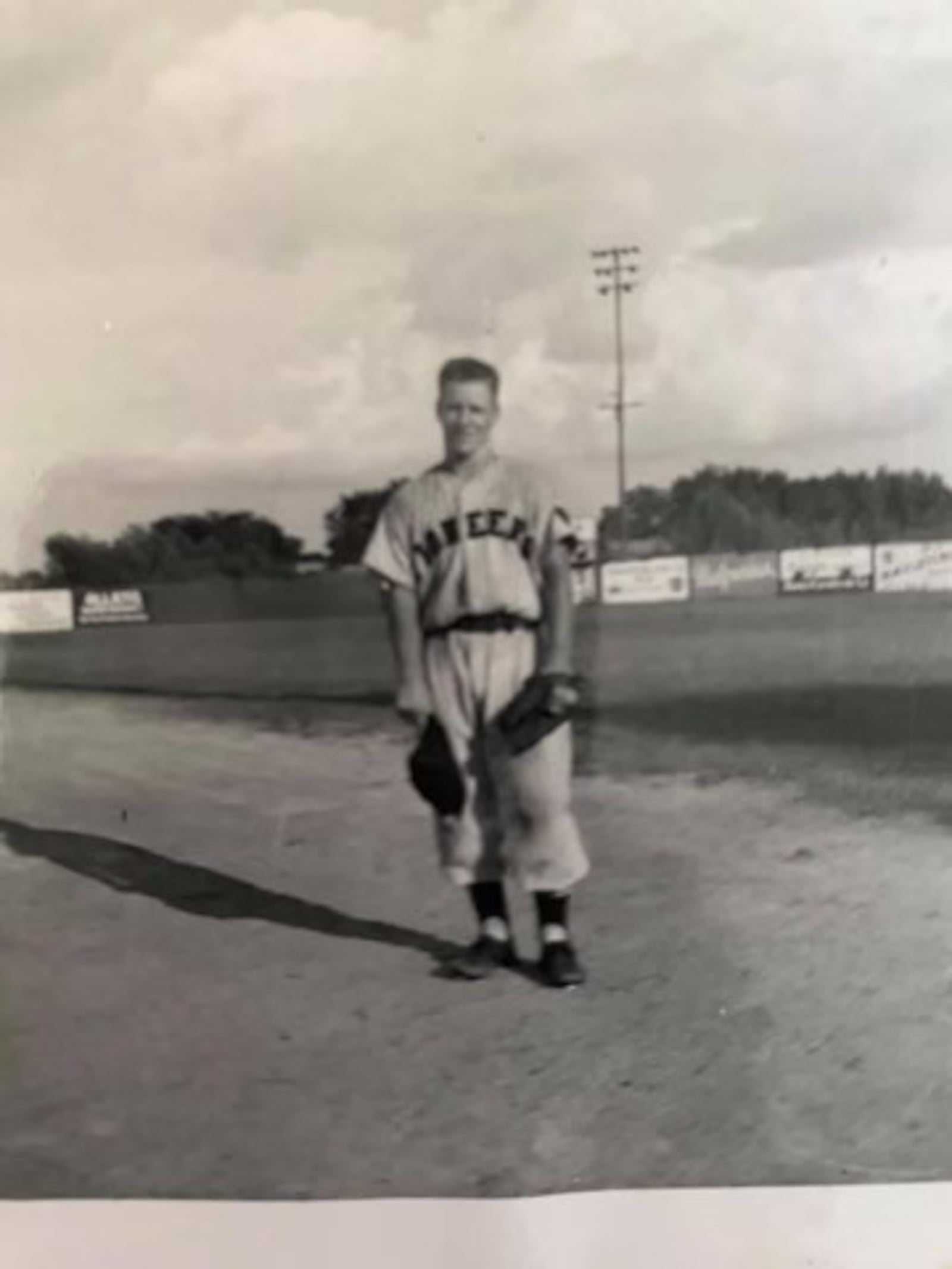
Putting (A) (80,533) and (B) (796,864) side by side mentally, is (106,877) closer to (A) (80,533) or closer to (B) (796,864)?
(A) (80,533)

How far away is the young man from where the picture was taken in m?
0.45

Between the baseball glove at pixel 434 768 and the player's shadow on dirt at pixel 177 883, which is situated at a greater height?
the baseball glove at pixel 434 768

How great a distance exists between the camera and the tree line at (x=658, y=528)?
0.45m

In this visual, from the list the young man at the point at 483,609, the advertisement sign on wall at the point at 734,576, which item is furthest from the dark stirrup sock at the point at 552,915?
the advertisement sign on wall at the point at 734,576

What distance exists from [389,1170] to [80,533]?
0.75ft

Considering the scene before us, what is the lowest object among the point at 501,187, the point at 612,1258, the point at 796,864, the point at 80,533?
the point at 612,1258

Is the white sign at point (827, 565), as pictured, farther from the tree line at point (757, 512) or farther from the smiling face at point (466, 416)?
the smiling face at point (466, 416)

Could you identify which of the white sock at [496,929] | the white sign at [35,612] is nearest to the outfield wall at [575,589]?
the white sign at [35,612]

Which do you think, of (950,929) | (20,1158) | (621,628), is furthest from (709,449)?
(20,1158)

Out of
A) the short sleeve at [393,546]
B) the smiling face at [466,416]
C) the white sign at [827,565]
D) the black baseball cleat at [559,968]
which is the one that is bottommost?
the black baseball cleat at [559,968]

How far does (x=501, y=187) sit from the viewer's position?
454 millimetres

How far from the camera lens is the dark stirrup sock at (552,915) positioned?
0.45m

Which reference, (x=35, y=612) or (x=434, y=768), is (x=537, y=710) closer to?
(x=434, y=768)

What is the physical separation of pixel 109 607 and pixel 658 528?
180 mm
